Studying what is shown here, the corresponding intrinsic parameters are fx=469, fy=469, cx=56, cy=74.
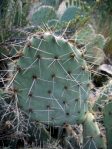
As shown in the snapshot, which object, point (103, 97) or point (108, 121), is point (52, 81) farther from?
point (103, 97)

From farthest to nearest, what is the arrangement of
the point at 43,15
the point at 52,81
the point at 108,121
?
the point at 43,15 < the point at 108,121 < the point at 52,81

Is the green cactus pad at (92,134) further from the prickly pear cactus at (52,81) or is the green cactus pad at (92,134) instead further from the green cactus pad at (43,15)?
the green cactus pad at (43,15)

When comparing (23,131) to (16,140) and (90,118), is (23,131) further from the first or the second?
(90,118)

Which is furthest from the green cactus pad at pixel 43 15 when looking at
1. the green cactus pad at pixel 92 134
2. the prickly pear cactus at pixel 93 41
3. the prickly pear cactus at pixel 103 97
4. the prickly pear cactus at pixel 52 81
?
the prickly pear cactus at pixel 52 81

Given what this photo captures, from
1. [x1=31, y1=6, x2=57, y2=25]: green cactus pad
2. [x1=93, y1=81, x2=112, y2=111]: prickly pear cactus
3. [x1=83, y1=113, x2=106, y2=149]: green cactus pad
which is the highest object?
[x1=31, y1=6, x2=57, y2=25]: green cactus pad

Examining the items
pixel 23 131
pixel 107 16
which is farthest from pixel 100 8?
pixel 23 131

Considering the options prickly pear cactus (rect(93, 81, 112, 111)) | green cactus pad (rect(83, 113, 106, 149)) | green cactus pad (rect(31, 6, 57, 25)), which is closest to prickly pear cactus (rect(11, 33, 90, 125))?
green cactus pad (rect(83, 113, 106, 149))

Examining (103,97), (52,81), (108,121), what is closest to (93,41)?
(103,97)

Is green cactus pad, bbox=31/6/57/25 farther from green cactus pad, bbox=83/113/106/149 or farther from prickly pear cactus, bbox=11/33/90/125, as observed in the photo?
prickly pear cactus, bbox=11/33/90/125

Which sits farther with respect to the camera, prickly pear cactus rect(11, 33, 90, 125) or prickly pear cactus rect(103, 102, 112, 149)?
prickly pear cactus rect(103, 102, 112, 149)
